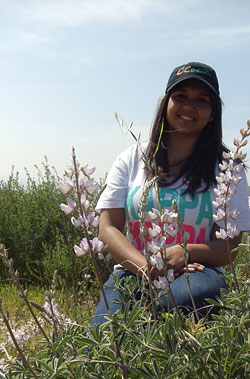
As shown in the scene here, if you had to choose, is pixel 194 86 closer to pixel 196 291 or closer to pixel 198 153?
pixel 198 153

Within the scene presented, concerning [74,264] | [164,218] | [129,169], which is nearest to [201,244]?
[129,169]

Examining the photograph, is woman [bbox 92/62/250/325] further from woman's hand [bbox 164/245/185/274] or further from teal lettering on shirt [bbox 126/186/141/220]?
woman's hand [bbox 164/245/185/274]

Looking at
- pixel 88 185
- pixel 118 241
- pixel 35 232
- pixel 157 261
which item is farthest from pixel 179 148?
pixel 35 232

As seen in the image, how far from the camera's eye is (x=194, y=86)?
2.67m

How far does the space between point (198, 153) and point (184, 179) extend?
0.66 feet

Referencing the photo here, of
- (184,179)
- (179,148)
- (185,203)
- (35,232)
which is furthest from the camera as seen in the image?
(35,232)

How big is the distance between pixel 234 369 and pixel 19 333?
1149mm

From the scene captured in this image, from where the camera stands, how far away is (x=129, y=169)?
9.36 feet

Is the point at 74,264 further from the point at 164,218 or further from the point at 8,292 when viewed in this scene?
the point at 164,218

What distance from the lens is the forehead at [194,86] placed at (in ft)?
8.74

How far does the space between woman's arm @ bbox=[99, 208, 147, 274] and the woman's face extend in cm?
64

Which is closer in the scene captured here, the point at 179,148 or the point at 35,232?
A: the point at 179,148

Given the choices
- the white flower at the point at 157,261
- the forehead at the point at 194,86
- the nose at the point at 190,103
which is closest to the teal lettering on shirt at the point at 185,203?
the nose at the point at 190,103

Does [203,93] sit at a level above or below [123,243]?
above
